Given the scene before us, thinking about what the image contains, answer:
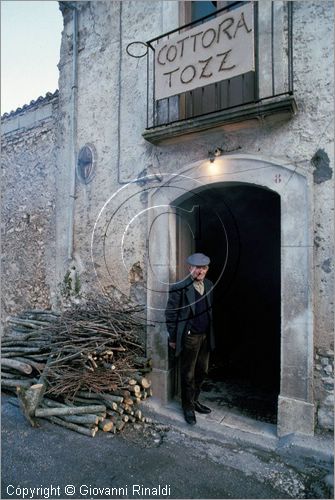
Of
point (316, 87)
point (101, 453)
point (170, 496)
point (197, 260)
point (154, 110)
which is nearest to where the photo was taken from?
point (170, 496)

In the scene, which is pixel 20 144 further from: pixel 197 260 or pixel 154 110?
pixel 197 260

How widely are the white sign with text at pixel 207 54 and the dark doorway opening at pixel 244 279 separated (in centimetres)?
196

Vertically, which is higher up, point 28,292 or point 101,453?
point 28,292

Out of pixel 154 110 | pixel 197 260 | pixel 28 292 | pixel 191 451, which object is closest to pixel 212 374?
pixel 191 451

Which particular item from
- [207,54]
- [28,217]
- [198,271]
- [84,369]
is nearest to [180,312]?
[198,271]

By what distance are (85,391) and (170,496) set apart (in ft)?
5.77

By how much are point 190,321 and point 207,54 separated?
12.0 feet

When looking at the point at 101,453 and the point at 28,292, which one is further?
the point at 28,292

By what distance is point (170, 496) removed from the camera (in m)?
2.89

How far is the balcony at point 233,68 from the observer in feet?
12.7

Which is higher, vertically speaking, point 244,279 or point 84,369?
point 244,279

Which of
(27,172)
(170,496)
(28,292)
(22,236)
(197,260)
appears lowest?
(170,496)

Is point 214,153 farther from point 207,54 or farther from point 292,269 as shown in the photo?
point 292,269

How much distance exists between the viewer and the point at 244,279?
7.02 metres
